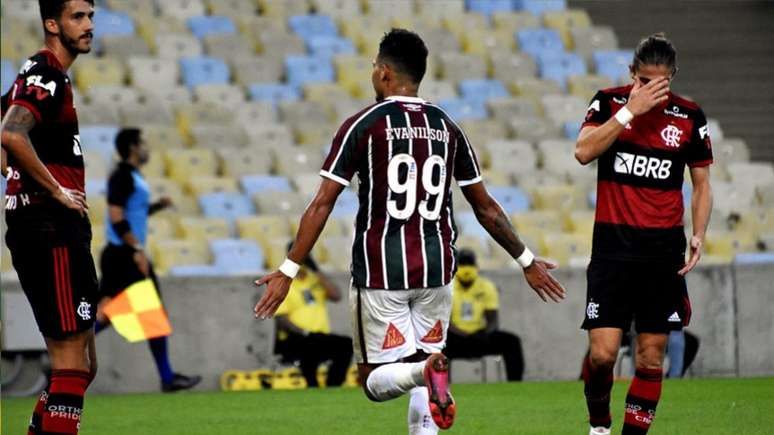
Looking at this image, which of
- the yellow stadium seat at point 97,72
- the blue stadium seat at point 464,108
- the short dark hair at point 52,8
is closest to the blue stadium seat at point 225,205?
the yellow stadium seat at point 97,72

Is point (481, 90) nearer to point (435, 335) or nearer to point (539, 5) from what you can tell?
point (539, 5)

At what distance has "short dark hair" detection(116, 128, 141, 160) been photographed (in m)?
13.0

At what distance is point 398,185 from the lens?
6793 millimetres

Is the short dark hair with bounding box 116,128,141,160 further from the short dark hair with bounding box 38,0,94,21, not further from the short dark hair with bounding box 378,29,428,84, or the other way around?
the short dark hair with bounding box 378,29,428,84

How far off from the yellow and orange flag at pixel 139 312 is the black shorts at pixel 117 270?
0.05 metres

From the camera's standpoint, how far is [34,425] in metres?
7.17

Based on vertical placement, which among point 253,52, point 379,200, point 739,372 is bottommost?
point 739,372

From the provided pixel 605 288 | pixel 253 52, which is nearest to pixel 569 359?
pixel 253 52

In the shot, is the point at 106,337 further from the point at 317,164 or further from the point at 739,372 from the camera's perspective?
the point at 739,372

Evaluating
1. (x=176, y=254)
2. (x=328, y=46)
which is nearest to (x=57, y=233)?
(x=176, y=254)

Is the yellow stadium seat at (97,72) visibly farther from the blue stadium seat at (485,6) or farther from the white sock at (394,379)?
the white sock at (394,379)

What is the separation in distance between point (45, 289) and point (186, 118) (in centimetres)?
1098

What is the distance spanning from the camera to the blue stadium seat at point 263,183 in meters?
16.8

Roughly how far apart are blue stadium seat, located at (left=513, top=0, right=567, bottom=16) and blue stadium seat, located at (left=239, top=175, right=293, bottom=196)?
19.6 feet
